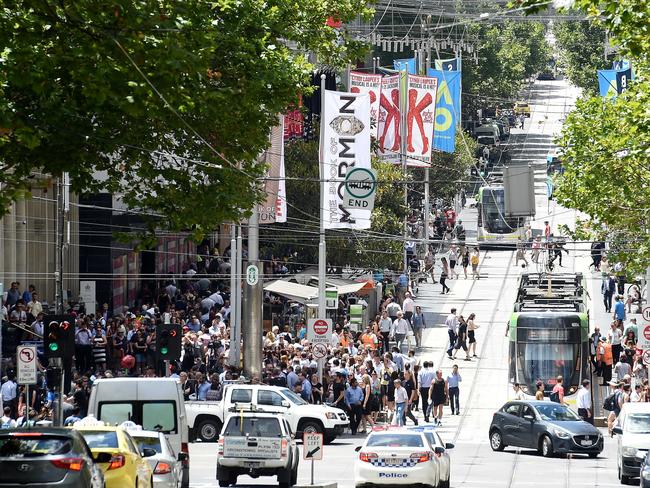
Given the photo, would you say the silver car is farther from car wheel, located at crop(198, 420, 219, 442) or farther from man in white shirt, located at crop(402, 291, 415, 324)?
man in white shirt, located at crop(402, 291, 415, 324)

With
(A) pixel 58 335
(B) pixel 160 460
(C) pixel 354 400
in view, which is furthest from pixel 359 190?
(B) pixel 160 460

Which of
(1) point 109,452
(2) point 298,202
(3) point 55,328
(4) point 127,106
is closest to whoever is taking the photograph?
(1) point 109,452

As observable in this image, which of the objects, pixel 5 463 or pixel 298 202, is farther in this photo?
pixel 298 202

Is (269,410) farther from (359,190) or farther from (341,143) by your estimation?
(341,143)

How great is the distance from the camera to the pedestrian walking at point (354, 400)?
1563 inches

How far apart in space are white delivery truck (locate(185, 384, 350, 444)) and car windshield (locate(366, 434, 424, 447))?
7726 millimetres

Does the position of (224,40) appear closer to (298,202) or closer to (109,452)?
(109,452)

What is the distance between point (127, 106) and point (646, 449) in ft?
41.8

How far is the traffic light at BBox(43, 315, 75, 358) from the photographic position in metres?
29.5

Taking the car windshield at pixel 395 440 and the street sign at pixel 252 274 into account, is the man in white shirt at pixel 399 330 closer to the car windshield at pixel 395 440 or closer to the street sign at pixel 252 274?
the street sign at pixel 252 274

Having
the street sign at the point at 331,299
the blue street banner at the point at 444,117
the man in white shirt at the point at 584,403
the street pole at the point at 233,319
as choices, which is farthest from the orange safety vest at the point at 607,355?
the blue street banner at the point at 444,117

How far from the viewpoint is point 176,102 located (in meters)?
24.2

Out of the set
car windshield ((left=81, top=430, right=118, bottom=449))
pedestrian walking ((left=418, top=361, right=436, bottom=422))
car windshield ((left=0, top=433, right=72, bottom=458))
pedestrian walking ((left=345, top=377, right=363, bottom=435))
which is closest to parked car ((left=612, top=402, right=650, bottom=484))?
pedestrian walking ((left=345, top=377, right=363, bottom=435))

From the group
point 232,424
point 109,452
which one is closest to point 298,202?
point 232,424
